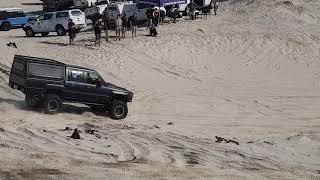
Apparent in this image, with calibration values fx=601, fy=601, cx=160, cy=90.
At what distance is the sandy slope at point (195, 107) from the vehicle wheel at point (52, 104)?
337 millimetres

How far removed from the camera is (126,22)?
1368 inches

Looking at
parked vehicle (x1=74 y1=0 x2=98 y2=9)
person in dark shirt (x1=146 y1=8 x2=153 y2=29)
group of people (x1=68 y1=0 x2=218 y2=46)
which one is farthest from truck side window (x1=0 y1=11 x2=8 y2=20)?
person in dark shirt (x1=146 y1=8 x2=153 y2=29)

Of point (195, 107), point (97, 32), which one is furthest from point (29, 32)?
point (195, 107)

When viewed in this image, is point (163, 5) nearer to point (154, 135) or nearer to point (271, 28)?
point (271, 28)

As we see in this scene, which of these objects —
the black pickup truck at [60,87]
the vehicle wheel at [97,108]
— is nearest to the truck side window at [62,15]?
the vehicle wheel at [97,108]

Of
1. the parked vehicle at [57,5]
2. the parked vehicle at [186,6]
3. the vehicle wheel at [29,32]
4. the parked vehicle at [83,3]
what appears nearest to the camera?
the vehicle wheel at [29,32]

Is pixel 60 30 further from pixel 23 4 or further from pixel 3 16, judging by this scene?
pixel 23 4

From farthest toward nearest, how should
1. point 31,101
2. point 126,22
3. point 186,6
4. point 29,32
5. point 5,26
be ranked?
point 5,26, point 186,6, point 29,32, point 126,22, point 31,101

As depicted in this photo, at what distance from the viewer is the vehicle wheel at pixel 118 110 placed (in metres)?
20.1

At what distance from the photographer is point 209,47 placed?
106 ft

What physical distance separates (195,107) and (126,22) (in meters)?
13.3

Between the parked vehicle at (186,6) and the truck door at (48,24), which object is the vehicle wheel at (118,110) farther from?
the parked vehicle at (186,6)

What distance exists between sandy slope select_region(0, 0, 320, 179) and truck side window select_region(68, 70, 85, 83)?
1.16m

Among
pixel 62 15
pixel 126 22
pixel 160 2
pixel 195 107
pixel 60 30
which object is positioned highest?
pixel 160 2
